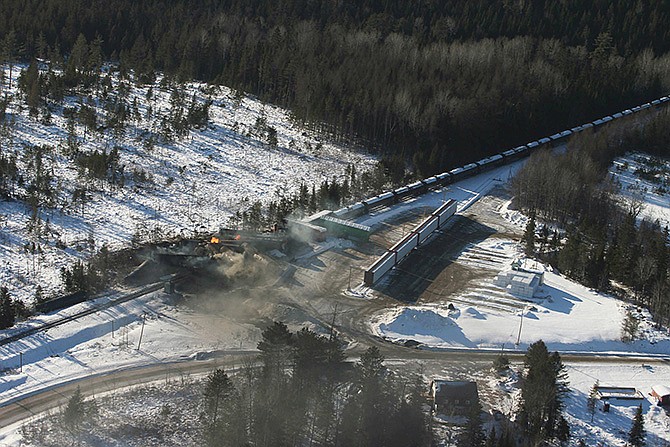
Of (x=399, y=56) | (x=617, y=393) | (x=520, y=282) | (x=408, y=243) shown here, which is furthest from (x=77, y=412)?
(x=399, y=56)

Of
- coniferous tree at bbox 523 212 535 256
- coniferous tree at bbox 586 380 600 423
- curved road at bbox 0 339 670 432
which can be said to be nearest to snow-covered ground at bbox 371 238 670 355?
curved road at bbox 0 339 670 432

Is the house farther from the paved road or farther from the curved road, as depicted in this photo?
the paved road

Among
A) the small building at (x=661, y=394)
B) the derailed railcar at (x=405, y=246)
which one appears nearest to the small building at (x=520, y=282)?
the derailed railcar at (x=405, y=246)

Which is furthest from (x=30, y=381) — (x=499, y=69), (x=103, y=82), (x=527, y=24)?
(x=527, y=24)

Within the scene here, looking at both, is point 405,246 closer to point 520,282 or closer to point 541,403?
point 520,282

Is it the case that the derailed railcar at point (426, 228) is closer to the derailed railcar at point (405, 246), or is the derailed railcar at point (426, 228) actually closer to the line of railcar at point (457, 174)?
the derailed railcar at point (405, 246)

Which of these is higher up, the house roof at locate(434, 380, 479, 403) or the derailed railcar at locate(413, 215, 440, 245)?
the derailed railcar at locate(413, 215, 440, 245)
